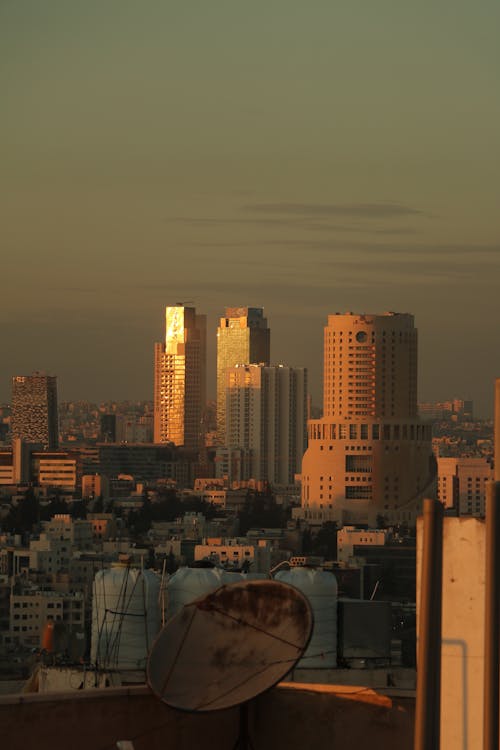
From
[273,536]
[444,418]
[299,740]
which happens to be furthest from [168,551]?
[444,418]

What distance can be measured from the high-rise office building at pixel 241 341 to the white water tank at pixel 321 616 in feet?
328

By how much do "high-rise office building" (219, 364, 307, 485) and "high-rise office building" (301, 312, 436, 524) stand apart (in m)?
18.9

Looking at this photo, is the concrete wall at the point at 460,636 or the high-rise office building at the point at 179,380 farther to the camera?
the high-rise office building at the point at 179,380

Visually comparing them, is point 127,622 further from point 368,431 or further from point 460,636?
point 368,431

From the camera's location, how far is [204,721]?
22.2ft

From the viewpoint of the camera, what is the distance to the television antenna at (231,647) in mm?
6488

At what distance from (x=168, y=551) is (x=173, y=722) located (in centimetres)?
4020

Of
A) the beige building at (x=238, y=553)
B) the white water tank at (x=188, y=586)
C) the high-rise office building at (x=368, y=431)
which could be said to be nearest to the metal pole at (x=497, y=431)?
the white water tank at (x=188, y=586)

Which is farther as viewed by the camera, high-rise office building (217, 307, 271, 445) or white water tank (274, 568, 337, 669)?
high-rise office building (217, 307, 271, 445)

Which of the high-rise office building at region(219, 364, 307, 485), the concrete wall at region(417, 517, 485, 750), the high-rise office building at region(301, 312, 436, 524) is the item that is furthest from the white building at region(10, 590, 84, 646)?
the high-rise office building at region(219, 364, 307, 485)

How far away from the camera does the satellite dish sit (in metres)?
6.49

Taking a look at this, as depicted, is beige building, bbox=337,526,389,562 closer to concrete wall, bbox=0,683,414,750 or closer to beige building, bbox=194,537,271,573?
beige building, bbox=194,537,271,573

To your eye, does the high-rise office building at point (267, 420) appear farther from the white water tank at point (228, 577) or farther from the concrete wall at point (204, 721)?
the concrete wall at point (204, 721)

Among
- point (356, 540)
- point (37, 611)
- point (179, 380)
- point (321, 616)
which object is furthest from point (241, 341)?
point (321, 616)
